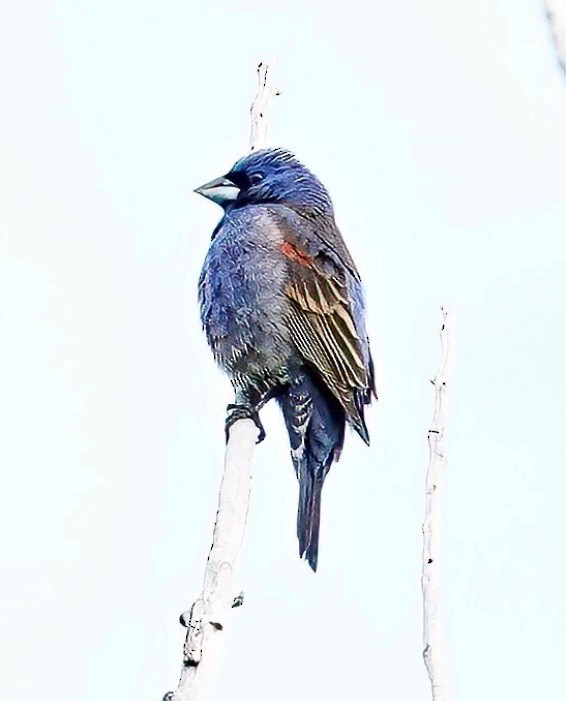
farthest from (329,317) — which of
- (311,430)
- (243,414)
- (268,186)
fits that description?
(268,186)

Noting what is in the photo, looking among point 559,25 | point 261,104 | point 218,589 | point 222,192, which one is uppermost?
point 222,192

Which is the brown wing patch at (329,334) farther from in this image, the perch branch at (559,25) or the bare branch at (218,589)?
the perch branch at (559,25)

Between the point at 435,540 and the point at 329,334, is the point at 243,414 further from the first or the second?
the point at 435,540

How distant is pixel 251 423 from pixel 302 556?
56cm

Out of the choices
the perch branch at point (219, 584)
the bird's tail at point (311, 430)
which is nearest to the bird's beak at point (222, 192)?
the bird's tail at point (311, 430)

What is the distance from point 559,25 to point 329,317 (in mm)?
2387

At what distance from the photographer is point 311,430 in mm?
4789

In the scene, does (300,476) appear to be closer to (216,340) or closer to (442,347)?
(216,340)

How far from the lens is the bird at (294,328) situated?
15.6 feet

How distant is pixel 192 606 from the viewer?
9.37 feet

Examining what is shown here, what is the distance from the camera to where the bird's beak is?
5383mm

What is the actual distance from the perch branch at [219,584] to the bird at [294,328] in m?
1.02

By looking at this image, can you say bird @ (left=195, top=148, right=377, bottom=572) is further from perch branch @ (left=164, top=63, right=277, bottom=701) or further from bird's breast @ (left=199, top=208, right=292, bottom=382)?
perch branch @ (left=164, top=63, right=277, bottom=701)

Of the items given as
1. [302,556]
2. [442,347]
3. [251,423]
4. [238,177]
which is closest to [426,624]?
[442,347]
